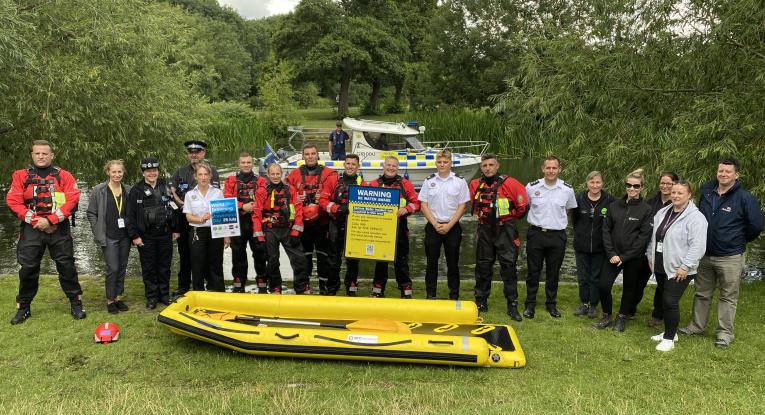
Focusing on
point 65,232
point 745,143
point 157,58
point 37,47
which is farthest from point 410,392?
point 157,58

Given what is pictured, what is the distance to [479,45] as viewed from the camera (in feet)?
135

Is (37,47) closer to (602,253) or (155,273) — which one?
(155,273)

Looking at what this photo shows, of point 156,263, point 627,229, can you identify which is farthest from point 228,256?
point 627,229

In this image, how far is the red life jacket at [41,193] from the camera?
577 cm

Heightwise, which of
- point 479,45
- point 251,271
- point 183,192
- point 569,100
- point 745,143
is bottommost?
point 251,271

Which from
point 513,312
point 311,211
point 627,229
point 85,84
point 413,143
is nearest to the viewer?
point 627,229

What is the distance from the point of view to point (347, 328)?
552cm

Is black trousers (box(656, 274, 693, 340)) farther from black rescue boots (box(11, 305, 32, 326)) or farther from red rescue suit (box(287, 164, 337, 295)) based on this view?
black rescue boots (box(11, 305, 32, 326))

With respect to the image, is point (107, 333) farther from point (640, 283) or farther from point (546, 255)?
point (640, 283)

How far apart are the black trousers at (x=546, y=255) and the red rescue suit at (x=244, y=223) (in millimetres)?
3160

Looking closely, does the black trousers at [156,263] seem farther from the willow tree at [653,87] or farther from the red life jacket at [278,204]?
the willow tree at [653,87]

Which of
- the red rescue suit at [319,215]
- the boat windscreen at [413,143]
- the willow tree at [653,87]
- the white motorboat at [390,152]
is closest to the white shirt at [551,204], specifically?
the willow tree at [653,87]

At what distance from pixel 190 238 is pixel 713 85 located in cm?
740

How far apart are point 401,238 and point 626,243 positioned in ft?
8.23
